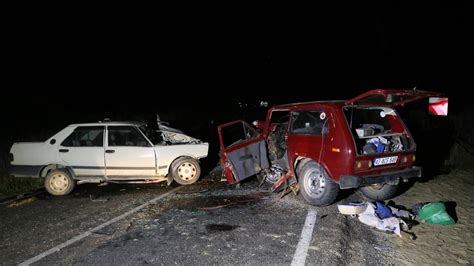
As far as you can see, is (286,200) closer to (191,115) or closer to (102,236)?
(102,236)

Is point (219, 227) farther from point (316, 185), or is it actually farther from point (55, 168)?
point (55, 168)

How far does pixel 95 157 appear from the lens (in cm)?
754

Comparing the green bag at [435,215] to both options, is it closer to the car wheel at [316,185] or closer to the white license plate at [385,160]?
the white license plate at [385,160]

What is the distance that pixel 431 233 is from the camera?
192 inches

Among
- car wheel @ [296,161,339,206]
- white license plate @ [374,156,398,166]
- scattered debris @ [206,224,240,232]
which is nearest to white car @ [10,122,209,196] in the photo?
scattered debris @ [206,224,240,232]

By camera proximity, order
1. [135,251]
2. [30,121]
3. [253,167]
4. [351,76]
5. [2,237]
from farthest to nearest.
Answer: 1. [351,76]
2. [30,121]
3. [253,167]
4. [2,237]
5. [135,251]

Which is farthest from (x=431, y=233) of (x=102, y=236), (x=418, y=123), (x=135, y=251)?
(x=418, y=123)

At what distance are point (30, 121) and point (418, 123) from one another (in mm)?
15725

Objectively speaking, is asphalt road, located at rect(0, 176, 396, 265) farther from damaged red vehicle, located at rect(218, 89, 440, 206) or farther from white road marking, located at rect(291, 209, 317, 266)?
damaged red vehicle, located at rect(218, 89, 440, 206)

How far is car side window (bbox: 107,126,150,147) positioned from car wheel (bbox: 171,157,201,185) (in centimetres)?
81

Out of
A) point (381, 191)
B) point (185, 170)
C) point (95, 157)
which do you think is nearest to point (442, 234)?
point (381, 191)

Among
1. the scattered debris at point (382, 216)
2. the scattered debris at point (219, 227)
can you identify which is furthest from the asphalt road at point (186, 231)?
the scattered debris at point (382, 216)

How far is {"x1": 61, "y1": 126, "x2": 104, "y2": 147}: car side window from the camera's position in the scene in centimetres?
765

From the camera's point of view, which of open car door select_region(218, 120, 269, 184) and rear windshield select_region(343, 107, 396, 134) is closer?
rear windshield select_region(343, 107, 396, 134)
